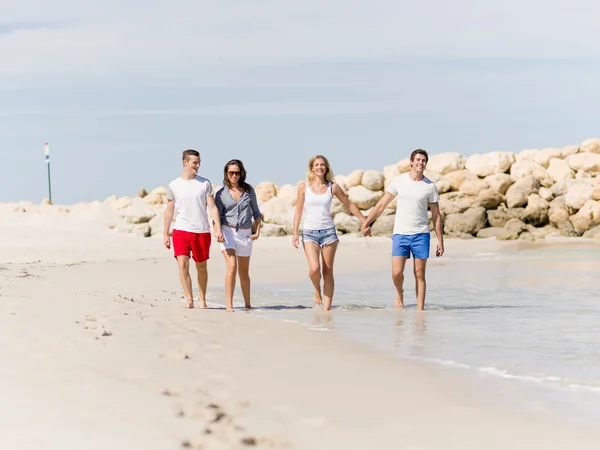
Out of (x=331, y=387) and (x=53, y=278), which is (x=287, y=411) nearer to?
(x=331, y=387)

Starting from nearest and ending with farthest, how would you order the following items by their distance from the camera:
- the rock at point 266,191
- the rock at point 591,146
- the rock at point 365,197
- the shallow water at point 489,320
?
the shallow water at point 489,320
the rock at point 365,197
the rock at point 266,191
the rock at point 591,146

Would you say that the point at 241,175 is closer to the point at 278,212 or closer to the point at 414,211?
the point at 414,211

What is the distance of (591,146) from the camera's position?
33531 mm

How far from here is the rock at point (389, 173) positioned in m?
30.7

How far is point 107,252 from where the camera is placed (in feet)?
65.6

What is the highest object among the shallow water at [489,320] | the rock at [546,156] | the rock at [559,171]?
the rock at [546,156]

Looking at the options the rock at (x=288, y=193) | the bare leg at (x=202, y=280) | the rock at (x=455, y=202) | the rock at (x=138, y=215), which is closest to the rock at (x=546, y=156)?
the rock at (x=455, y=202)

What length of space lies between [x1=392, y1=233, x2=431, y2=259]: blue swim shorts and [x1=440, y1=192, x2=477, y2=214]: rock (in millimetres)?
19382

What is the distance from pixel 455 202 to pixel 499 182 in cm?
202

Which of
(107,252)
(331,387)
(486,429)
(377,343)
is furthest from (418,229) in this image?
(107,252)

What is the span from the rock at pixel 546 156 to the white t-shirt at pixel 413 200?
82.9ft

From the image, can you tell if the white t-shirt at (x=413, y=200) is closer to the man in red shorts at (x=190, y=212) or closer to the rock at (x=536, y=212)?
the man in red shorts at (x=190, y=212)

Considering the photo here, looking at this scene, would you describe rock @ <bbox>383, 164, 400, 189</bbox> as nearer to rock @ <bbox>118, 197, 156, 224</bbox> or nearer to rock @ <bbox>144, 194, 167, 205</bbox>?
rock @ <bbox>118, 197, 156, 224</bbox>

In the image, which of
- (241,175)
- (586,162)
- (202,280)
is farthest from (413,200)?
(586,162)
